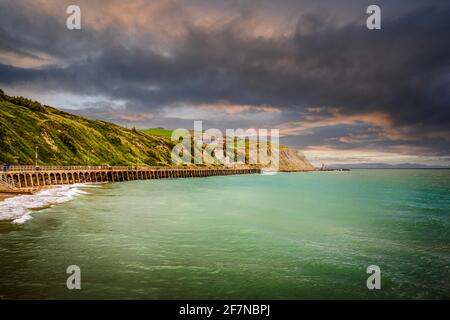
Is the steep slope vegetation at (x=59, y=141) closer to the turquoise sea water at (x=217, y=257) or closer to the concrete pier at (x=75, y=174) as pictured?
the concrete pier at (x=75, y=174)

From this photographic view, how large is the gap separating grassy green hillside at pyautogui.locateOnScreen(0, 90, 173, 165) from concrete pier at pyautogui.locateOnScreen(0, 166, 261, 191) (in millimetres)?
9886

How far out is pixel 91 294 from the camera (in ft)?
38.0

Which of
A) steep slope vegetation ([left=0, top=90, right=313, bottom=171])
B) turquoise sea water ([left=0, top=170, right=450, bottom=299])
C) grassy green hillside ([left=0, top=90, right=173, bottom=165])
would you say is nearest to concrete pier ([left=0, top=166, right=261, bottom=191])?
steep slope vegetation ([left=0, top=90, right=313, bottom=171])

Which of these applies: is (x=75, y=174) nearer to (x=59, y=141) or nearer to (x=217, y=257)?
(x=59, y=141)

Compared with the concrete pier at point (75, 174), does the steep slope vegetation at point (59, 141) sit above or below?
above

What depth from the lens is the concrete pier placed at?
51219 mm

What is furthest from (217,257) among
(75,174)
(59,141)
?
(59,141)

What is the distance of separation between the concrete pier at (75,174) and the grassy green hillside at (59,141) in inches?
389

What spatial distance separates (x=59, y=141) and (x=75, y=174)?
2580cm

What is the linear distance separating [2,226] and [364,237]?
23.6 metres

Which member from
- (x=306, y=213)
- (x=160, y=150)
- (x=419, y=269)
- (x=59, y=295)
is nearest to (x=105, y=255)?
(x=59, y=295)

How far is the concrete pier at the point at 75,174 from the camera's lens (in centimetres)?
5122

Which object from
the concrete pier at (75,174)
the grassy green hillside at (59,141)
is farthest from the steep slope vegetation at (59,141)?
the concrete pier at (75,174)

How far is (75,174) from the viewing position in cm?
7644
